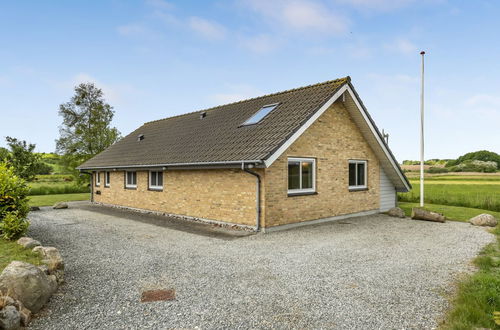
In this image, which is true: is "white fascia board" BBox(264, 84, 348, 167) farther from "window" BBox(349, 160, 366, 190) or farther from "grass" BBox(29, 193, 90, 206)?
"grass" BBox(29, 193, 90, 206)

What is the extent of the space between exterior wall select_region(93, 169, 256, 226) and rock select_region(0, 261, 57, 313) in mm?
6661

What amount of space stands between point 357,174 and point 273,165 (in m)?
5.95

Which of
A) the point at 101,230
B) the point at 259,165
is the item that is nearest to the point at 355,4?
the point at 259,165

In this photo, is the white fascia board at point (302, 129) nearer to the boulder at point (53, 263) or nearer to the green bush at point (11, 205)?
the boulder at point (53, 263)

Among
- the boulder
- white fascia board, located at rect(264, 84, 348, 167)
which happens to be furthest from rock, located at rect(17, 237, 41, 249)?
white fascia board, located at rect(264, 84, 348, 167)

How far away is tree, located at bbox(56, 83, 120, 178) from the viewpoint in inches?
1174

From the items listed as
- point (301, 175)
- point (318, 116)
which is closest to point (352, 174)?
point (301, 175)

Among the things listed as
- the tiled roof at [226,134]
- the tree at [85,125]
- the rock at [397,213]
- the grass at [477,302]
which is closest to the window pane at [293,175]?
the tiled roof at [226,134]

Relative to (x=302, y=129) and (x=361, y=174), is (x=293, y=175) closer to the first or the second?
(x=302, y=129)

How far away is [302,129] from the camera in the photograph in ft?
35.0

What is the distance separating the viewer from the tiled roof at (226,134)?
10.8m

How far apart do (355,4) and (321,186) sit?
26.0 ft

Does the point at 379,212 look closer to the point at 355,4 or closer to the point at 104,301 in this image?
the point at 355,4

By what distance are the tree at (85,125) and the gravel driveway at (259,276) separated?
20863 mm
